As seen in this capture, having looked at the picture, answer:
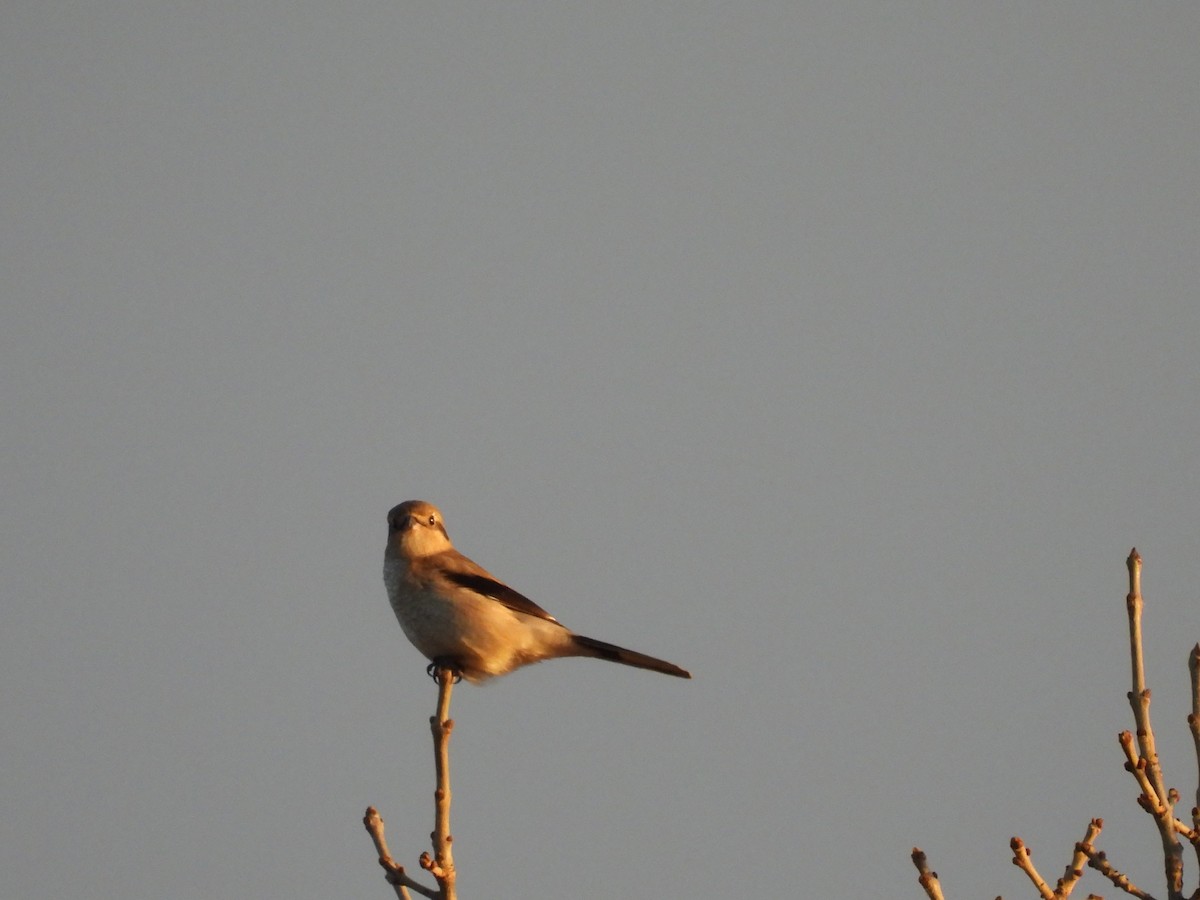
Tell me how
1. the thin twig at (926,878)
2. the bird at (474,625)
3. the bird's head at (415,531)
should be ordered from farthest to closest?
the bird's head at (415,531) → the bird at (474,625) → the thin twig at (926,878)

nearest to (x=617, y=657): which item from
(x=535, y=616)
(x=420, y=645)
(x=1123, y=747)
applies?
(x=535, y=616)

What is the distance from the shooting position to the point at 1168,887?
3916 mm

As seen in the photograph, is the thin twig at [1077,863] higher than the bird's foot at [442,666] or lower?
lower

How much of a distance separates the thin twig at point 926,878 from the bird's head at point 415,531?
4971 millimetres

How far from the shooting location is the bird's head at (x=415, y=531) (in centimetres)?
858

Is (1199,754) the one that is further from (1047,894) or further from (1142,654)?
(1047,894)

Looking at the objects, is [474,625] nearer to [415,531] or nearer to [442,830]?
[415,531]

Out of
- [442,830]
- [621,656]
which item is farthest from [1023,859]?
[621,656]

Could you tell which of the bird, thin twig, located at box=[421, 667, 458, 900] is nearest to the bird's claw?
the bird

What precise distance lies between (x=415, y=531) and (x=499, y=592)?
36.8 inches

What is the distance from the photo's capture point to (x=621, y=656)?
26.2ft

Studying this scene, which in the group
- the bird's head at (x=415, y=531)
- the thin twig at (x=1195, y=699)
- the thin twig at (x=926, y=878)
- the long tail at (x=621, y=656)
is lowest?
the thin twig at (x=926, y=878)

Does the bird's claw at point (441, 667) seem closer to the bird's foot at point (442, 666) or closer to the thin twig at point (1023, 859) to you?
the bird's foot at point (442, 666)

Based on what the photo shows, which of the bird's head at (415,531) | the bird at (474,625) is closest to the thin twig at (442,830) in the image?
the bird at (474,625)
